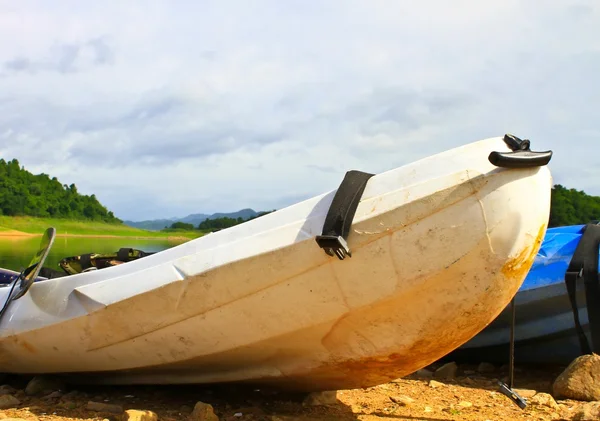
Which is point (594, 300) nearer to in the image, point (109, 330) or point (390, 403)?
point (390, 403)

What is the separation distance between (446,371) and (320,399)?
1.73 metres

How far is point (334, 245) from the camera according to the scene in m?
3.32

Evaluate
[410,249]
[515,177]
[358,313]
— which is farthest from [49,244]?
[515,177]

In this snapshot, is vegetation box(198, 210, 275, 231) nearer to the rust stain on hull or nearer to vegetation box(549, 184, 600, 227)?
the rust stain on hull

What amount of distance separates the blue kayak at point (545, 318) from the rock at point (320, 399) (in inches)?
80.5

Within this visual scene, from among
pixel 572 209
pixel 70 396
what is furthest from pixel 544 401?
pixel 572 209

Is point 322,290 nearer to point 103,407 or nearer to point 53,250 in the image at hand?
point 103,407

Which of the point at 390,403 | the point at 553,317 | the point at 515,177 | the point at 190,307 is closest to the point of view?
the point at 515,177

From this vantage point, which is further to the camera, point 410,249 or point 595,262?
point 595,262

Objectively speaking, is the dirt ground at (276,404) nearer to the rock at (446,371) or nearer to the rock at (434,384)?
the rock at (434,384)

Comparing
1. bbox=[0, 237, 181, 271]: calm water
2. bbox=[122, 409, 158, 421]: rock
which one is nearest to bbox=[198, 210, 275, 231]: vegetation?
bbox=[0, 237, 181, 271]: calm water

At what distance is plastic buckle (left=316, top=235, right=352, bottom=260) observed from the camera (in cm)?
331

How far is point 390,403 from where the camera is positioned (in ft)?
14.7

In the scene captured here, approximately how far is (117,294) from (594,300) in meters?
3.83
